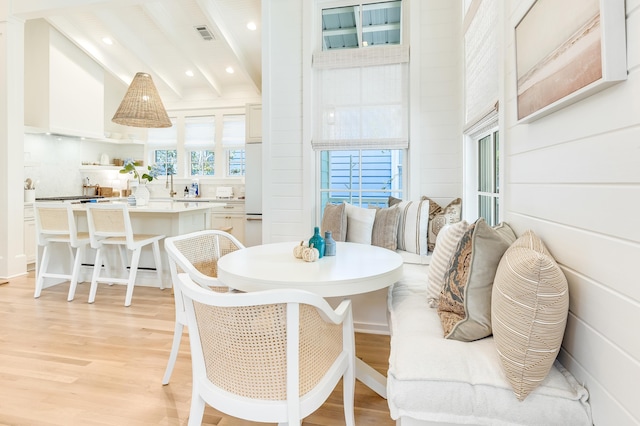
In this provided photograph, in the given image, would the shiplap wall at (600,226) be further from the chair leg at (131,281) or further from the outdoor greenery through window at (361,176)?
the chair leg at (131,281)

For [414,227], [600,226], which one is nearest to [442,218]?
[414,227]

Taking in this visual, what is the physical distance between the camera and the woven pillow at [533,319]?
105 centimetres

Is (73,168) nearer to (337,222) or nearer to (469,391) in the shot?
(337,222)

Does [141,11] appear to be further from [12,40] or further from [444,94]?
[444,94]

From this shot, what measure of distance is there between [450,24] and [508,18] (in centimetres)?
179

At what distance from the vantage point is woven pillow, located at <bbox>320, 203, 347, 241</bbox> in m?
3.24

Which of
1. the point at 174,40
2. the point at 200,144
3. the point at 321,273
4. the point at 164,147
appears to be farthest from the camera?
the point at 164,147

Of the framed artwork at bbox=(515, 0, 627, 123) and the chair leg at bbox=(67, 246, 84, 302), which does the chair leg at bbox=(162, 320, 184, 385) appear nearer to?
the framed artwork at bbox=(515, 0, 627, 123)

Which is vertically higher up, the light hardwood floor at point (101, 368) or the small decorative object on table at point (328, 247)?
the small decorative object on table at point (328, 247)

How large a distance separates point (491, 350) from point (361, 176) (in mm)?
2691

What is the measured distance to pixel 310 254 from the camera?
192 centimetres

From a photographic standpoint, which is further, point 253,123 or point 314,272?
point 253,123

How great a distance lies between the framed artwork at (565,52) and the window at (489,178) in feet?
3.12

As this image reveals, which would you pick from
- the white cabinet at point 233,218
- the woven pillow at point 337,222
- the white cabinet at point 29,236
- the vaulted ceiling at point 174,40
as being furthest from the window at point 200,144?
the woven pillow at point 337,222
